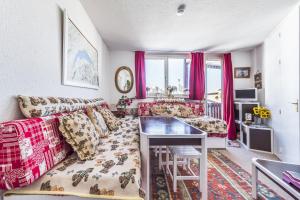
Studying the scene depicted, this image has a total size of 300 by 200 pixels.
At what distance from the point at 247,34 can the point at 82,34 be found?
3.23m

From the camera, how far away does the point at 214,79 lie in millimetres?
4840

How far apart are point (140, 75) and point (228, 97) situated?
2.48 metres

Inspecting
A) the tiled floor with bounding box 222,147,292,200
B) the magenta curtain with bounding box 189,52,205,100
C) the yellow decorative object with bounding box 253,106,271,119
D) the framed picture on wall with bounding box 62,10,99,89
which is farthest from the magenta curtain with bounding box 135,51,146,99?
the yellow decorative object with bounding box 253,106,271,119

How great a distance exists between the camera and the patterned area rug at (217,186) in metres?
1.75

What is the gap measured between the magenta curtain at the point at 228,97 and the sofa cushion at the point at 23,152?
4264 mm

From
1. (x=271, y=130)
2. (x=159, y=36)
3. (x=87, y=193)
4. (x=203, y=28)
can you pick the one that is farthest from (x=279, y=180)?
(x=159, y=36)

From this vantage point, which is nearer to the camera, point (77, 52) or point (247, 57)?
point (77, 52)

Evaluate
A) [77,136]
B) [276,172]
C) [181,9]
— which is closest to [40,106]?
[77,136]

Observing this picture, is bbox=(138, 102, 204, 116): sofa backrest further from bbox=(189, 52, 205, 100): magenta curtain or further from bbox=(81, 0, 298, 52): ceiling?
bbox=(81, 0, 298, 52): ceiling

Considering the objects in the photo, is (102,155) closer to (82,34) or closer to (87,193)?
(87,193)

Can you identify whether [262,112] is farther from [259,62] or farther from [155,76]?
[155,76]

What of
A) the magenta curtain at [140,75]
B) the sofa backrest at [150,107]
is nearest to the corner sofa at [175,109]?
the sofa backrest at [150,107]

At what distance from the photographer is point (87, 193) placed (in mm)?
1042

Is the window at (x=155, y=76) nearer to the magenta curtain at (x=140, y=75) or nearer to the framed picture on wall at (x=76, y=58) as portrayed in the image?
the magenta curtain at (x=140, y=75)
